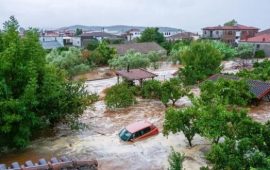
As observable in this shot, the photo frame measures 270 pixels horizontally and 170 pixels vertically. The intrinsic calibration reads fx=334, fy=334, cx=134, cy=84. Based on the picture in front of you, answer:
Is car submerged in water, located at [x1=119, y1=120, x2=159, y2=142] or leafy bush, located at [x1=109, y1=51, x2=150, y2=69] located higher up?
leafy bush, located at [x1=109, y1=51, x2=150, y2=69]

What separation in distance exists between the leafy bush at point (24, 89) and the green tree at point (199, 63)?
19.9 metres

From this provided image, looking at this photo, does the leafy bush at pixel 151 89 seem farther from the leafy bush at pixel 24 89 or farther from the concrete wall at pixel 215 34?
the concrete wall at pixel 215 34

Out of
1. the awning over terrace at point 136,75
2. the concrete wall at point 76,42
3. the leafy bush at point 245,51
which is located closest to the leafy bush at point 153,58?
the leafy bush at point 245,51

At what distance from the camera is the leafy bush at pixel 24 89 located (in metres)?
17.5

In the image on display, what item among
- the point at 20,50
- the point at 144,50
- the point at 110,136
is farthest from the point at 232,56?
the point at 20,50

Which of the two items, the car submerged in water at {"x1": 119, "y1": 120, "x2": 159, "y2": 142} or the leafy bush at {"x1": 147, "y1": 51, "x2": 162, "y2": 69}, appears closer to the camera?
the car submerged in water at {"x1": 119, "y1": 120, "x2": 159, "y2": 142}

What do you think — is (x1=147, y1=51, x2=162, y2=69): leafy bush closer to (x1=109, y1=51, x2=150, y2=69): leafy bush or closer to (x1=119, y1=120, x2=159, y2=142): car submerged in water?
(x1=109, y1=51, x2=150, y2=69): leafy bush

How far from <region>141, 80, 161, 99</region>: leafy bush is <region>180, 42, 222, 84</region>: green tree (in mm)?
7208

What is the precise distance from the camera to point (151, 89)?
3192 centimetres

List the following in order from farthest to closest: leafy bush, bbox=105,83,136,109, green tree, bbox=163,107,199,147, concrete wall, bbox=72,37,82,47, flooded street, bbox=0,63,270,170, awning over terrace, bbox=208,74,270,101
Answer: concrete wall, bbox=72,37,82,47, leafy bush, bbox=105,83,136,109, awning over terrace, bbox=208,74,270,101, green tree, bbox=163,107,199,147, flooded street, bbox=0,63,270,170

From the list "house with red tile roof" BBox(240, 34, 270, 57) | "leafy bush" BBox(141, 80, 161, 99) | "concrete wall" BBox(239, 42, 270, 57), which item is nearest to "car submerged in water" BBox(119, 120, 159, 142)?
"leafy bush" BBox(141, 80, 161, 99)

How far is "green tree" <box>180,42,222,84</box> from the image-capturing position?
Answer: 3809cm

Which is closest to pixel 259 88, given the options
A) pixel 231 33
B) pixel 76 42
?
pixel 231 33

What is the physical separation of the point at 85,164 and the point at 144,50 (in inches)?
2264
